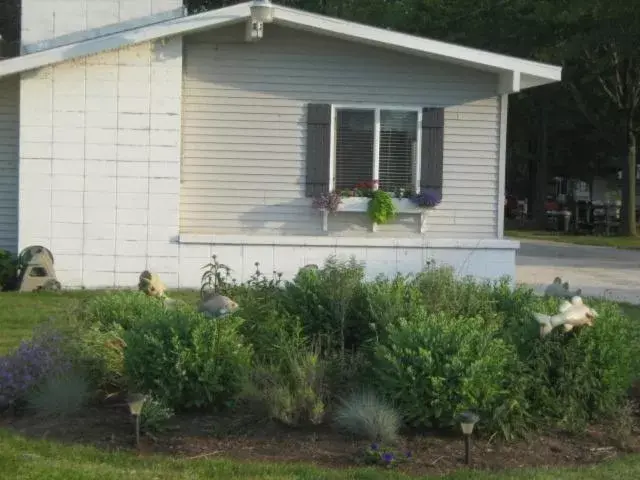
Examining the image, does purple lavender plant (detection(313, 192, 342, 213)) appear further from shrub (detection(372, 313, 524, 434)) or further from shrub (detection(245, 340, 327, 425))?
shrub (detection(372, 313, 524, 434))

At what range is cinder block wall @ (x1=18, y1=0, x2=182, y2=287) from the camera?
500 inches

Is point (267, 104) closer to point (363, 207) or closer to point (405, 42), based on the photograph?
point (363, 207)


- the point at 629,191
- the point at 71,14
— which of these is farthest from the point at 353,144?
the point at 629,191

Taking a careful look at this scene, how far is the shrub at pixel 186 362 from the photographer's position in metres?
6.04

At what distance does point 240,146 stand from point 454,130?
119 inches

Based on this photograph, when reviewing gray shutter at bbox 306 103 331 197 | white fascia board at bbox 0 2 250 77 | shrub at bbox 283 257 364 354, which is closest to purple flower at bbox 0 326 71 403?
shrub at bbox 283 257 364 354

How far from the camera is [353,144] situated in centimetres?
1318

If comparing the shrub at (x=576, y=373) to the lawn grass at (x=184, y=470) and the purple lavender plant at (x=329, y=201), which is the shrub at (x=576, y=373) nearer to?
the lawn grass at (x=184, y=470)

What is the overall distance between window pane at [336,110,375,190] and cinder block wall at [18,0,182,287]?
2.24m

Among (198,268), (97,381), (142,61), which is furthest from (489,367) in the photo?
(142,61)

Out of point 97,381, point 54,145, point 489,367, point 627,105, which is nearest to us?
point 489,367

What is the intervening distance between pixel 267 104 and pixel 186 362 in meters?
7.57

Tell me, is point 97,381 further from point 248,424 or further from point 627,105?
point 627,105

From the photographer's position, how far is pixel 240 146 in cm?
1313
